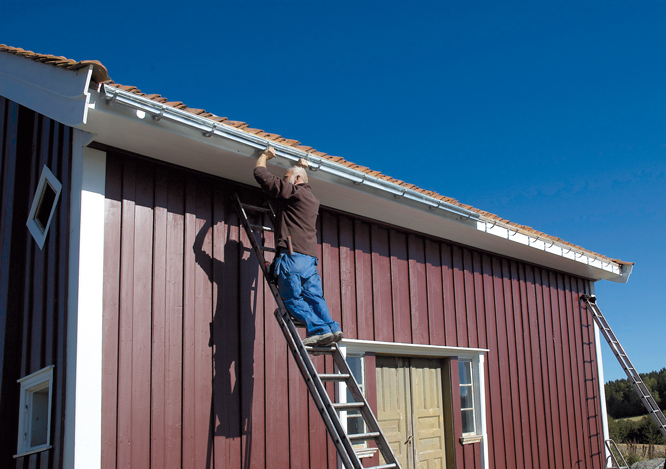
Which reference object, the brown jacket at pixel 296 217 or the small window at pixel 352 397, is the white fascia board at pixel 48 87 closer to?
the brown jacket at pixel 296 217

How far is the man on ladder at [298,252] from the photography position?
513 centimetres

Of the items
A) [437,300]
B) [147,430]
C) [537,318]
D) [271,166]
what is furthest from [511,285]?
[147,430]

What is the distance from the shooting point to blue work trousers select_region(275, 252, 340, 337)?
5.12 meters

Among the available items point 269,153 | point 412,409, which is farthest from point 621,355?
point 269,153

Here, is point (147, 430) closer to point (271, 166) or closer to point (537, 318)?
point (271, 166)

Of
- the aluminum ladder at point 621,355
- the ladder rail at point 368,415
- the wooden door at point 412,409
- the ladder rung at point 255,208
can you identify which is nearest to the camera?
the ladder rail at point 368,415

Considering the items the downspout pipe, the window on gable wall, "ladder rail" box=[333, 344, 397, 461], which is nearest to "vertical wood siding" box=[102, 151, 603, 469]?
the window on gable wall

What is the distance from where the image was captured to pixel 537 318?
380 inches

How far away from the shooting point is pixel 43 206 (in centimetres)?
612

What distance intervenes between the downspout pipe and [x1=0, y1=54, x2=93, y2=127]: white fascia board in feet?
0.65

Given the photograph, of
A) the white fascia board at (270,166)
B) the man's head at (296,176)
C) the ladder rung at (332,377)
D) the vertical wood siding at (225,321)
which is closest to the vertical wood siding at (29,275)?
the vertical wood siding at (225,321)

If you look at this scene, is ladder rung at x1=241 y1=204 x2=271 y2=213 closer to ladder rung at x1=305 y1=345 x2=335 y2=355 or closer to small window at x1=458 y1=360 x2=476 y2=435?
ladder rung at x1=305 y1=345 x2=335 y2=355

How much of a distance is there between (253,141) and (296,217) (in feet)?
2.55

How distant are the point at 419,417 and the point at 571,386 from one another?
3676 mm
